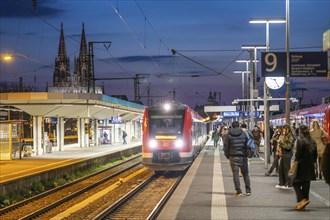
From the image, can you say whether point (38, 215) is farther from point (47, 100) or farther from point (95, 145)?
point (95, 145)

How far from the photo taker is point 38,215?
14367mm

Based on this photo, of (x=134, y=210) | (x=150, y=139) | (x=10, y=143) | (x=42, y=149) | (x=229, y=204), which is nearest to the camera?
(x=229, y=204)

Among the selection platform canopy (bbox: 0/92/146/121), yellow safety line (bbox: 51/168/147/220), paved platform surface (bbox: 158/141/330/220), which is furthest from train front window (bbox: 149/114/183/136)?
platform canopy (bbox: 0/92/146/121)

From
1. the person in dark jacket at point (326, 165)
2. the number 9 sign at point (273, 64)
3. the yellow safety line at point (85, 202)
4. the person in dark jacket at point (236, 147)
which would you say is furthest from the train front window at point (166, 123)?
the person in dark jacket at point (326, 165)

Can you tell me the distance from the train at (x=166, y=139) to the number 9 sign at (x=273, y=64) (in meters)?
4.60

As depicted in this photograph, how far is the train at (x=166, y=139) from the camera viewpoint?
21375 mm

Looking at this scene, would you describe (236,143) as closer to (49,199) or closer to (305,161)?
(305,161)

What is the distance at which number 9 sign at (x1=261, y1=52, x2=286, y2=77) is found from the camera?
18328 millimetres

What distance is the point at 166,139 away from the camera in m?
21.4

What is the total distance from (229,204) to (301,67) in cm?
842

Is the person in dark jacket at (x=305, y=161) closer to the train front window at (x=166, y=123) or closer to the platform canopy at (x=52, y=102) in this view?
the train front window at (x=166, y=123)

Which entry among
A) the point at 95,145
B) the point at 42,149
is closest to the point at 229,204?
the point at 42,149

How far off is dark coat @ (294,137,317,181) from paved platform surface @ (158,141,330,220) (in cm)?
66

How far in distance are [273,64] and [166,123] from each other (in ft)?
16.6
